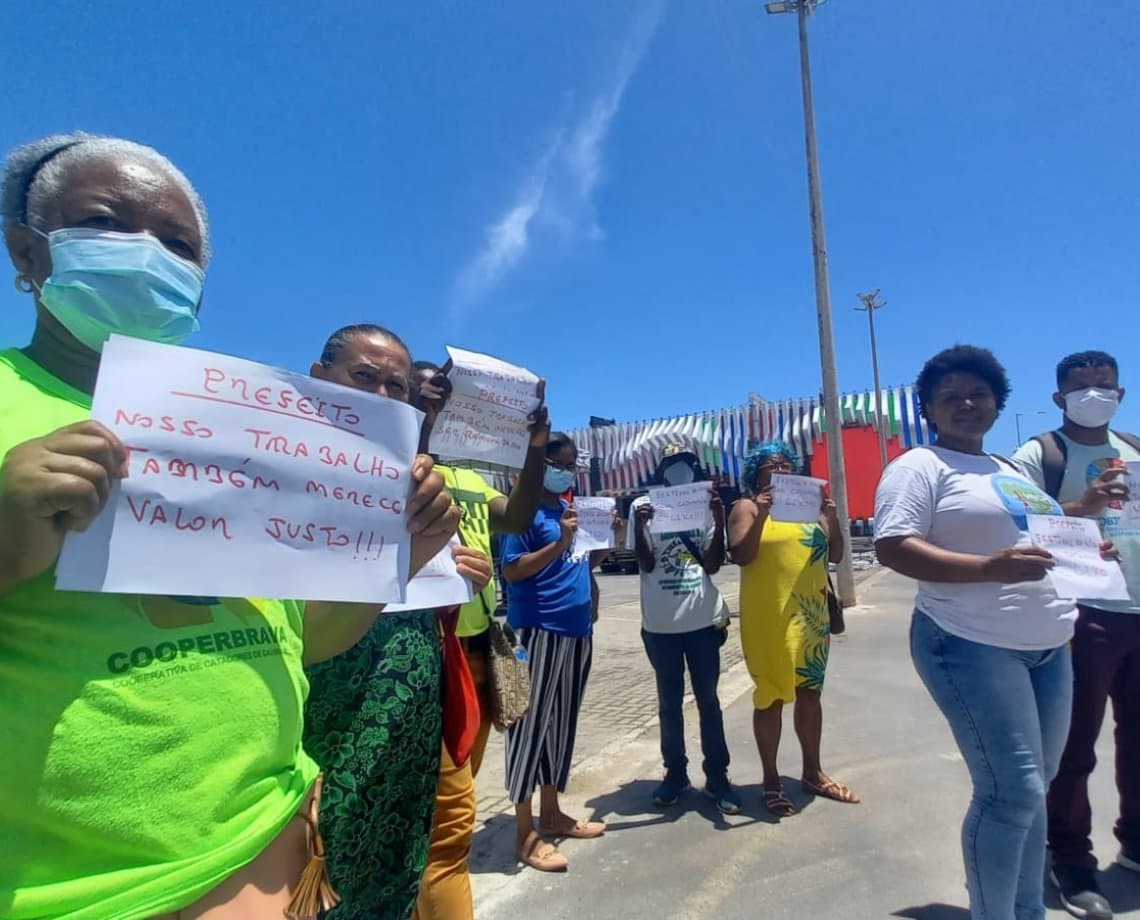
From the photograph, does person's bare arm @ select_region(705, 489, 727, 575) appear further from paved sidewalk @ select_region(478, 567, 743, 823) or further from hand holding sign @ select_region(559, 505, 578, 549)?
paved sidewalk @ select_region(478, 567, 743, 823)

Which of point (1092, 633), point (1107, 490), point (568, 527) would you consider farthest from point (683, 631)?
point (1107, 490)

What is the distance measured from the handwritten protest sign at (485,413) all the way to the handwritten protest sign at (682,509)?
1864 mm

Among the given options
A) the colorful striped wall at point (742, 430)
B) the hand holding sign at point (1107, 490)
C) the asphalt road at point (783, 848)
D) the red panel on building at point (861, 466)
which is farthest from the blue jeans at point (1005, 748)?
the red panel on building at point (861, 466)

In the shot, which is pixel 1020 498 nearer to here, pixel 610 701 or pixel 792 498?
pixel 792 498

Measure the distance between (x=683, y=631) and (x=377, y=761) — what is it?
2.59 m

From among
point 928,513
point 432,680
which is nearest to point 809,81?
point 928,513

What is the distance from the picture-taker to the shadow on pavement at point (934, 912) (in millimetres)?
2890

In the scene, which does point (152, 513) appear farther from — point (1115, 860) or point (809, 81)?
point (809, 81)

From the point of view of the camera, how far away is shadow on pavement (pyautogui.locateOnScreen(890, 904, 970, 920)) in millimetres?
2890

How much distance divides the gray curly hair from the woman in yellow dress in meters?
3.44

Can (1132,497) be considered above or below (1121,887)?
above

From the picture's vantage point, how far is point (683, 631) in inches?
167

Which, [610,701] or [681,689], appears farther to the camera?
[610,701]

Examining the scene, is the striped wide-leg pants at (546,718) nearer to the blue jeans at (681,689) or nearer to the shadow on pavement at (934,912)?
the blue jeans at (681,689)
